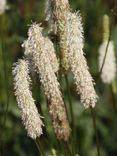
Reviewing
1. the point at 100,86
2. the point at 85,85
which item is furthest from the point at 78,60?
the point at 100,86

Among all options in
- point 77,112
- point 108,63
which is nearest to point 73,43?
point 108,63

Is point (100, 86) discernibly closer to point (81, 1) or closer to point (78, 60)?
point (81, 1)

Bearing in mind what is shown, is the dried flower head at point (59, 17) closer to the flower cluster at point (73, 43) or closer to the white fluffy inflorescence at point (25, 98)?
the flower cluster at point (73, 43)

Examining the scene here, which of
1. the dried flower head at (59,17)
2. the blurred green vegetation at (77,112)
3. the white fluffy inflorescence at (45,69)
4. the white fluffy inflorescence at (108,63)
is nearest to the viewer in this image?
the white fluffy inflorescence at (45,69)

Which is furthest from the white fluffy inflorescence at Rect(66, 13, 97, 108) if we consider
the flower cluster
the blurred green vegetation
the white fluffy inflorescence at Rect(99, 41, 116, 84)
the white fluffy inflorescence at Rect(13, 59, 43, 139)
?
the blurred green vegetation

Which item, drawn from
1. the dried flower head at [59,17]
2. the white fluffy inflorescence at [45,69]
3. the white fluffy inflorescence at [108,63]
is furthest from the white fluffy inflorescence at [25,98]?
the white fluffy inflorescence at [108,63]

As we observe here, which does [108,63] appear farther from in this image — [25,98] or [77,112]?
[25,98]

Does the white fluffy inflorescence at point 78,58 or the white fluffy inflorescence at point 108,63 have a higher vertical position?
the white fluffy inflorescence at point 108,63
